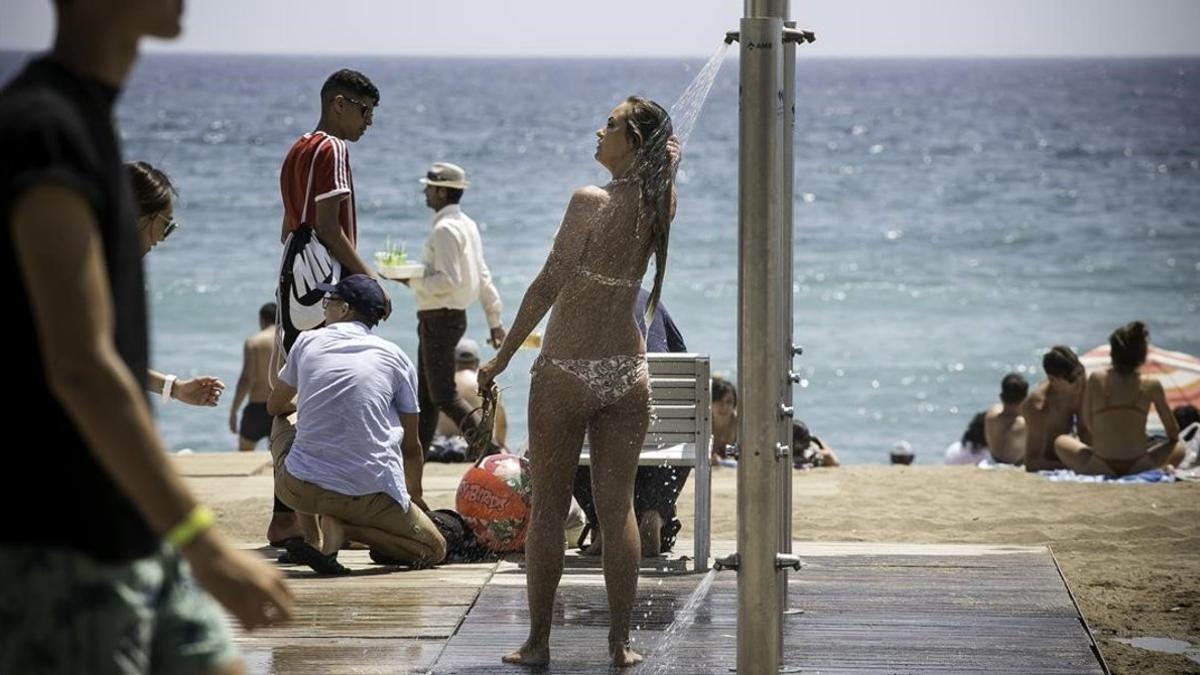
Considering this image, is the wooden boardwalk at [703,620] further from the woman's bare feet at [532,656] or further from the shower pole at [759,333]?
the shower pole at [759,333]

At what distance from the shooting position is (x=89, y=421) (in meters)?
2.44

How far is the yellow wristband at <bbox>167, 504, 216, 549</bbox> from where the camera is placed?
252 centimetres

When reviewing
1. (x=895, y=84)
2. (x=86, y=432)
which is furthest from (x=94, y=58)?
(x=895, y=84)

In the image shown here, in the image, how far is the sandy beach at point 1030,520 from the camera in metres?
6.71

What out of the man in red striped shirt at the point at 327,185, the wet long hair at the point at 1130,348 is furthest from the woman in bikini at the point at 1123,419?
the man in red striped shirt at the point at 327,185

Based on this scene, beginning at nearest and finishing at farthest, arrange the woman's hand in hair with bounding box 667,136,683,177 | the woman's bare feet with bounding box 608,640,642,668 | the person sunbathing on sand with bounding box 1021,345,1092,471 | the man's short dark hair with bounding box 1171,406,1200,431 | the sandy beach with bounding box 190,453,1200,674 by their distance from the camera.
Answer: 1. the woman's hand in hair with bounding box 667,136,683,177
2. the woman's bare feet with bounding box 608,640,642,668
3. the sandy beach with bounding box 190,453,1200,674
4. the person sunbathing on sand with bounding box 1021,345,1092,471
5. the man's short dark hair with bounding box 1171,406,1200,431

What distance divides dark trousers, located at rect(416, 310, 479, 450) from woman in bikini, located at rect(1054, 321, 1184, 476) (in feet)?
12.4

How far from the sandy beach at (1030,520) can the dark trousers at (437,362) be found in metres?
0.39

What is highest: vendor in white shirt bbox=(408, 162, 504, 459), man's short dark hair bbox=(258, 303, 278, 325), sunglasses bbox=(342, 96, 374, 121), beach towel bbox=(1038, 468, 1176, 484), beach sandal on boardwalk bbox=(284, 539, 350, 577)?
sunglasses bbox=(342, 96, 374, 121)

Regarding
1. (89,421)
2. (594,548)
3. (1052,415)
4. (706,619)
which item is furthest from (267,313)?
(89,421)

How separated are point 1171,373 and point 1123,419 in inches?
98.6

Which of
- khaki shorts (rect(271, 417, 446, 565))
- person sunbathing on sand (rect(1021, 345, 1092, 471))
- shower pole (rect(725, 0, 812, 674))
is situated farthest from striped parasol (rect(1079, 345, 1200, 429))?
shower pole (rect(725, 0, 812, 674))

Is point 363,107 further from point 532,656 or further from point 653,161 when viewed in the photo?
point 532,656

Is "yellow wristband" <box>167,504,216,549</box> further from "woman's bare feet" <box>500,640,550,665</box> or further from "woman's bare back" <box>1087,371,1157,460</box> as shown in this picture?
"woman's bare back" <box>1087,371,1157,460</box>
